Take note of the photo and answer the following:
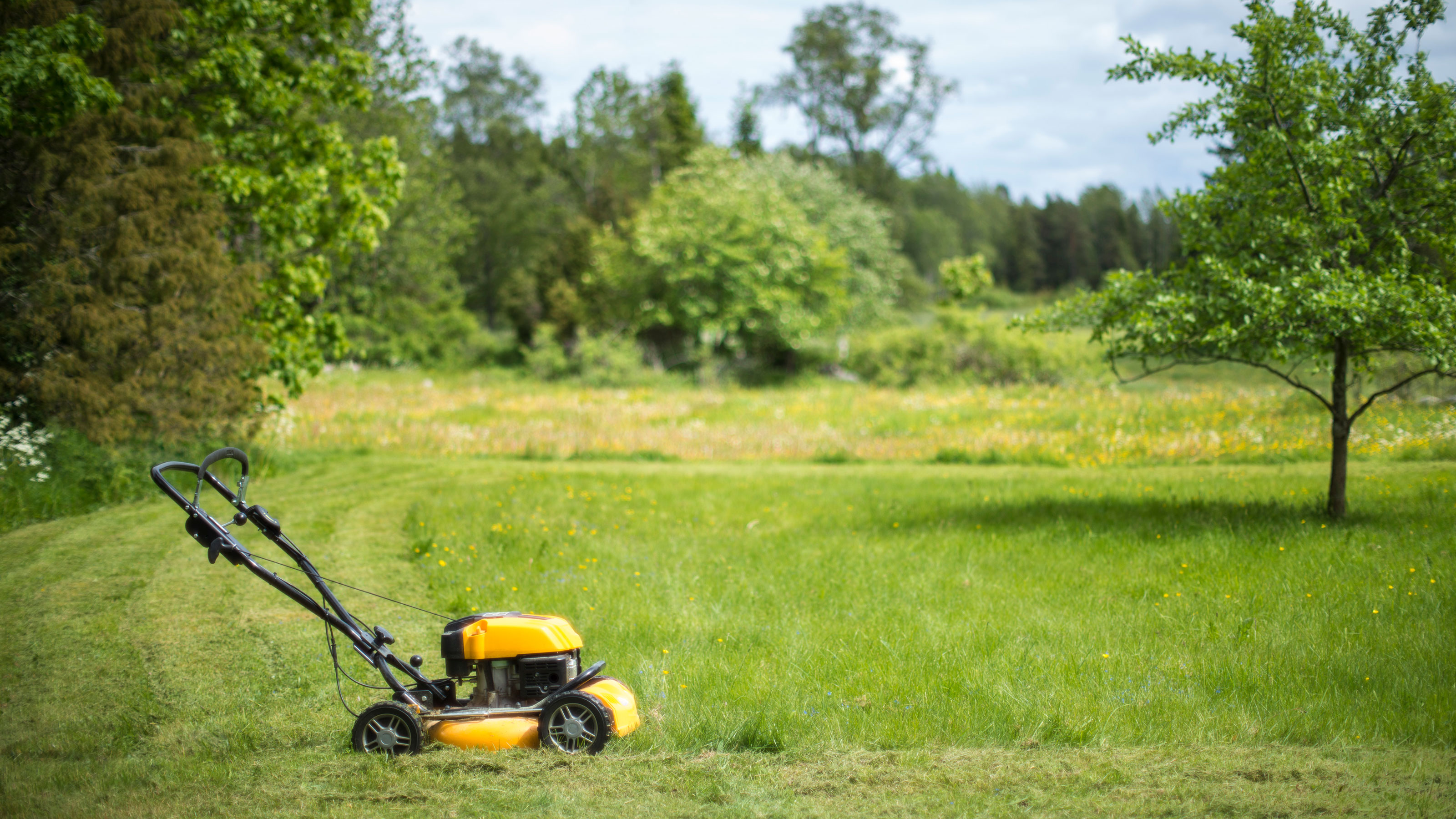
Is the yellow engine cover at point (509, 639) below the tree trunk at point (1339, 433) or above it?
below

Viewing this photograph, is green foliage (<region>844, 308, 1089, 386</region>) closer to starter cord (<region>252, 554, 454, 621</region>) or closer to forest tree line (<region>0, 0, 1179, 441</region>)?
forest tree line (<region>0, 0, 1179, 441</region>)

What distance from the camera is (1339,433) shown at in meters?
9.68

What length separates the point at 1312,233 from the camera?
9523 mm

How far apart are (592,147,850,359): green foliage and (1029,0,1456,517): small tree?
22377mm

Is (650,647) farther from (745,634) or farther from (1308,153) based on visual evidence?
(1308,153)

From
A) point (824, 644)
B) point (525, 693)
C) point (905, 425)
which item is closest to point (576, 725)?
point (525, 693)

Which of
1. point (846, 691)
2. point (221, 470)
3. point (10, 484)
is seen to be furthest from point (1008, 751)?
point (221, 470)

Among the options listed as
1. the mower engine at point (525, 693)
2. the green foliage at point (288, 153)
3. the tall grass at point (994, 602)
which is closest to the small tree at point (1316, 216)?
the tall grass at point (994, 602)

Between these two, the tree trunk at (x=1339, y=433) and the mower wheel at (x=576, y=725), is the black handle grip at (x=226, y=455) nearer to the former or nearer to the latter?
the mower wheel at (x=576, y=725)

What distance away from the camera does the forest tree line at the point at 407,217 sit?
37.4 feet

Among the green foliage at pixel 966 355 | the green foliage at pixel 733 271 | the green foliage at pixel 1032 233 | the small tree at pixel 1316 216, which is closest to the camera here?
the small tree at pixel 1316 216

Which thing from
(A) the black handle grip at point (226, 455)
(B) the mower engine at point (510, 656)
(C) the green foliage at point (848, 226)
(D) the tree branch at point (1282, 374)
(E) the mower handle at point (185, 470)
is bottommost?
(B) the mower engine at point (510, 656)

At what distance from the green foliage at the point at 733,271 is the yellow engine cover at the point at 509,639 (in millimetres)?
27169

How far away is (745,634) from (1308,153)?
7297 millimetres
